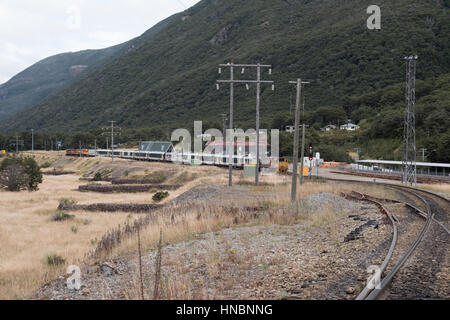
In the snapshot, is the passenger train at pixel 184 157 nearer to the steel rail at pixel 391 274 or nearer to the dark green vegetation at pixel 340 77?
the dark green vegetation at pixel 340 77

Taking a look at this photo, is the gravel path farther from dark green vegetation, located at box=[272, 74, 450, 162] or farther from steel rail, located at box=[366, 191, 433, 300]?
dark green vegetation, located at box=[272, 74, 450, 162]

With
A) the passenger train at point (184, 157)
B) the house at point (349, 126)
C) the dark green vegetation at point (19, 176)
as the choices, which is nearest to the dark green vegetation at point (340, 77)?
the house at point (349, 126)

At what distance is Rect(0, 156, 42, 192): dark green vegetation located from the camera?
4816 cm

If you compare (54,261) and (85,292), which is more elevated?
(85,292)

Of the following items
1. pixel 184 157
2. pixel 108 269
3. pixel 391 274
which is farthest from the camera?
pixel 184 157

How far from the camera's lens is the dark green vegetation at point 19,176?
158 feet

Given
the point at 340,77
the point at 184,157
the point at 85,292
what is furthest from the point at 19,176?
the point at 340,77

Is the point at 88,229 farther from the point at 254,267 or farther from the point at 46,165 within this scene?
the point at 46,165

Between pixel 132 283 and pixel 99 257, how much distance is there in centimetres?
403

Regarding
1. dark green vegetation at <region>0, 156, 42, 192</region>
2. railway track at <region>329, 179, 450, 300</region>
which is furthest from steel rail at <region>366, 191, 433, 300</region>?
dark green vegetation at <region>0, 156, 42, 192</region>

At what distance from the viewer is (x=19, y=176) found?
159 ft

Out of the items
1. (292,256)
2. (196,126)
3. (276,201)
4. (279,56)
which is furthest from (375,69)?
(292,256)
